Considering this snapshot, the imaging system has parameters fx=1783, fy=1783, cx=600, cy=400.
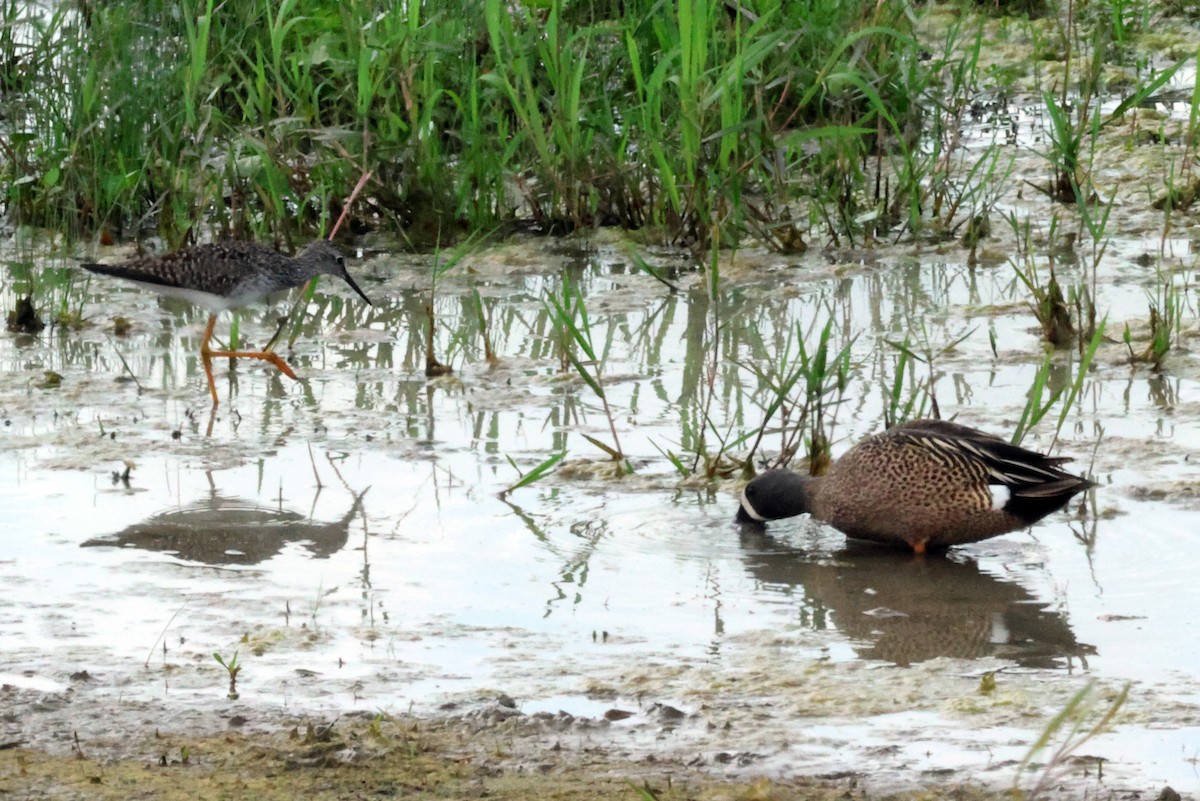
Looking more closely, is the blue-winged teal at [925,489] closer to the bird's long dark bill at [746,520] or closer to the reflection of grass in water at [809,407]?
the bird's long dark bill at [746,520]

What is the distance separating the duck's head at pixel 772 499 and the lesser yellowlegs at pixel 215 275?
7.86ft

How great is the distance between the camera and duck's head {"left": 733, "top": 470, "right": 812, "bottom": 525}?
16.9ft

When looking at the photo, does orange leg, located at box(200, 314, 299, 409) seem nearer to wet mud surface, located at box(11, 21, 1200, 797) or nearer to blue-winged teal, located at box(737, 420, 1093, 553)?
wet mud surface, located at box(11, 21, 1200, 797)

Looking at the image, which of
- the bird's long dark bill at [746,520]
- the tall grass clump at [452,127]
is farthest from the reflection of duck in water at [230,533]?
the tall grass clump at [452,127]

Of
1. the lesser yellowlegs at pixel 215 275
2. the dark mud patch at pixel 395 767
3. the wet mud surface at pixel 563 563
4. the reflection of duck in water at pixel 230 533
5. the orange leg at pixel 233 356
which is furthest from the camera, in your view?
the lesser yellowlegs at pixel 215 275

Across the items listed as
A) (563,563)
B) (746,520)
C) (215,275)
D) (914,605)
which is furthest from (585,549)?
(215,275)

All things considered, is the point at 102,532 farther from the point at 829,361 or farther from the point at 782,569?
the point at 829,361

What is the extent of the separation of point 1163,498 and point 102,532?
310cm

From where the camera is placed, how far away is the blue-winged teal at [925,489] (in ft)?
15.9

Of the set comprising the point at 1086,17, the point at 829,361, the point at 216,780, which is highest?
the point at 1086,17

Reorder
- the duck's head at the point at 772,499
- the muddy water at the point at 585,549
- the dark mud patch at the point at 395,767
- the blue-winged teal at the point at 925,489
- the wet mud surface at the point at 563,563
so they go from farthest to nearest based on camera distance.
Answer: the duck's head at the point at 772,499 < the blue-winged teal at the point at 925,489 < the muddy water at the point at 585,549 < the wet mud surface at the point at 563,563 < the dark mud patch at the point at 395,767

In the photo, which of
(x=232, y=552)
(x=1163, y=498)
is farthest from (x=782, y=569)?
(x=232, y=552)

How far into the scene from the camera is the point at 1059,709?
3824mm

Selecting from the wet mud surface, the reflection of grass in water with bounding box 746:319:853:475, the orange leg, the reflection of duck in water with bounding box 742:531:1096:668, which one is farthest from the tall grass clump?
the reflection of duck in water with bounding box 742:531:1096:668
